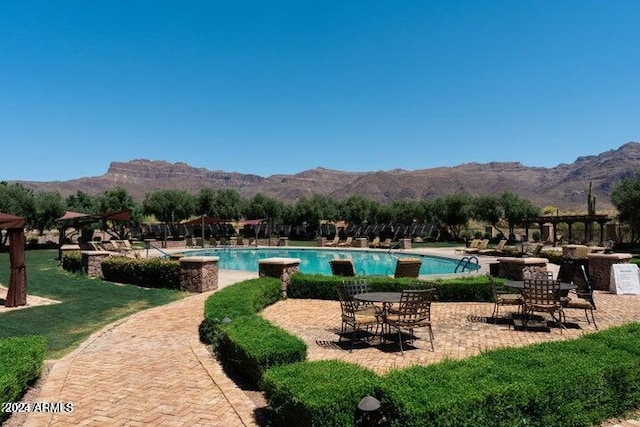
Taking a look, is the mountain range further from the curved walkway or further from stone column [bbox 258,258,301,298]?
the curved walkway

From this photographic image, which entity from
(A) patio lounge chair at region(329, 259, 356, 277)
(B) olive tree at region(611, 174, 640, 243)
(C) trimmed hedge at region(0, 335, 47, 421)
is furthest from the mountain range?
(C) trimmed hedge at region(0, 335, 47, 421)

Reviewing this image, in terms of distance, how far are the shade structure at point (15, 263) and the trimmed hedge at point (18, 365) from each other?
575cm

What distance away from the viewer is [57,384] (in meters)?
5.83

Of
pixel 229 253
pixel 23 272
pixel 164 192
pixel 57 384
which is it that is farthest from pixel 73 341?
pixel 164 192

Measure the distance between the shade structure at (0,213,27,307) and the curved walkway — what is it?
3955mm

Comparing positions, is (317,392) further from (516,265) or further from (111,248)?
(111,248)

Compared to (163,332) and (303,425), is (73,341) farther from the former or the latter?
(303,425)

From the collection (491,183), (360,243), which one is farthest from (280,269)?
(491,183)

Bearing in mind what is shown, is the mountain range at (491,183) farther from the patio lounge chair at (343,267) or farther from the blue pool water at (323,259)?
the patio lounge chair at (343,267)

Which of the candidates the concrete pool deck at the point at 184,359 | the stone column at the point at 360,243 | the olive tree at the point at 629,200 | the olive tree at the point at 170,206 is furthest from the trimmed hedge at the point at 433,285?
the olive tree at the point at 170,206

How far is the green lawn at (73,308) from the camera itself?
8.41m

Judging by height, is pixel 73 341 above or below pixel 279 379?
below

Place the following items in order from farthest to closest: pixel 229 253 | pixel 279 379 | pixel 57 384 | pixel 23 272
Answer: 1. pixel 229 253
2. pixel 23 272
3. pixel 57 384
4. pixel 279 379

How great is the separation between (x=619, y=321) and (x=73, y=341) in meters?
10.3
